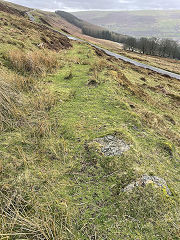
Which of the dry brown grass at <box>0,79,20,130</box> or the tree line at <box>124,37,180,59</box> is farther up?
the tree line at <box>124,37,180,59</box>

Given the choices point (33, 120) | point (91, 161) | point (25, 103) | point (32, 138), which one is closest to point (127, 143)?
point (91, 161)

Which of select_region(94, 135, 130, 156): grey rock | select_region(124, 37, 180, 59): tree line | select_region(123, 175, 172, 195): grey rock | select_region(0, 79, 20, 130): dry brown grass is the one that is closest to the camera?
select_region(123, 175, 172, 195): grey rock

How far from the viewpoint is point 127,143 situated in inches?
163

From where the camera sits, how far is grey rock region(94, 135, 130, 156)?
3855mm

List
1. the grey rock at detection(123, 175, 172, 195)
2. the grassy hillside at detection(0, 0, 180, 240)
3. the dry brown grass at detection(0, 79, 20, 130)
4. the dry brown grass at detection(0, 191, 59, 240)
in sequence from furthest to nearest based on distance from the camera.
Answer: the dry brown grass at detection(0, 79, 20, 130)
the grey rock at detection(123, 175, 172, 195)
the grassy hillside at detection(0, 0, 180, 240)
the dry brown grass at detection(0, 191, 59, 240)

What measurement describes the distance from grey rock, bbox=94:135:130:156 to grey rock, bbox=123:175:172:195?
2.74ft

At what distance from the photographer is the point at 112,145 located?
407 cm

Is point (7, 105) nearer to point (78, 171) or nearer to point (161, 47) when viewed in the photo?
point (78, 171)

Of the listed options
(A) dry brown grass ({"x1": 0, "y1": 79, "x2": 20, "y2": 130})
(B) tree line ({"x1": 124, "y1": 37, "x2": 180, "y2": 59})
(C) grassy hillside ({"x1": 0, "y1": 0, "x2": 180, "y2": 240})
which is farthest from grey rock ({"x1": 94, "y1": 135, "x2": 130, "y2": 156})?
(B) tree line ({"x1": 124, "y1": 37, "x2": 180, "y2": 59})

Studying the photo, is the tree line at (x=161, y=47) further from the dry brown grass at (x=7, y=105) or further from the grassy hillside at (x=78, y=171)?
the dry brown grass at (x=7, y=105)

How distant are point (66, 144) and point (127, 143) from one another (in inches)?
67.1

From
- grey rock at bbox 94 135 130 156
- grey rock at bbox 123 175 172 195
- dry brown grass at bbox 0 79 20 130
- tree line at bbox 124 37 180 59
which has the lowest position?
grey rock at bbox 123 175 172 195

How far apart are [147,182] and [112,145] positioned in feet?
Result: 4.21

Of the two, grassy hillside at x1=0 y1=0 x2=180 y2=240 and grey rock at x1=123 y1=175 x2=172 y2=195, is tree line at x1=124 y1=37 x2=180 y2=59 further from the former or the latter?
grey rock at x1=123 y1=175 x2=172 y2=195
